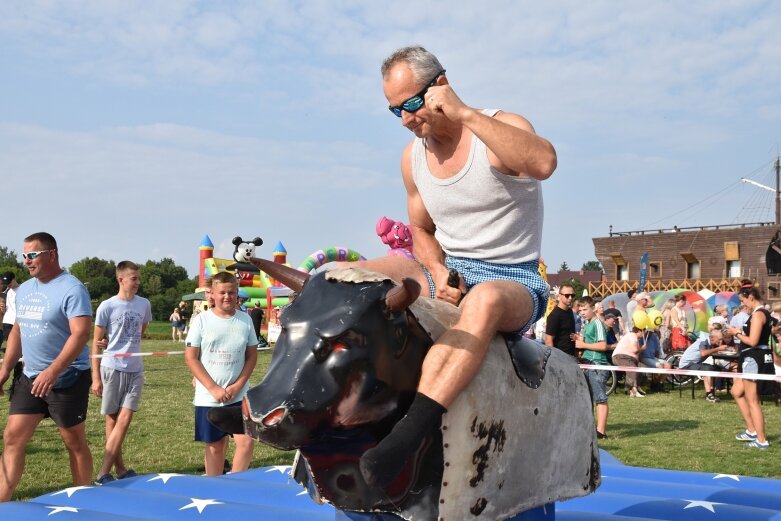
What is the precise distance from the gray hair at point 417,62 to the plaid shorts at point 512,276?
656mm

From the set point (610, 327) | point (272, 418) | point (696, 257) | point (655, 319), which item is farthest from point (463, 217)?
point (696, 257)

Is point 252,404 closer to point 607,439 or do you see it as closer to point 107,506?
point 107,506

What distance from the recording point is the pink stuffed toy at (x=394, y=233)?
7.69 m

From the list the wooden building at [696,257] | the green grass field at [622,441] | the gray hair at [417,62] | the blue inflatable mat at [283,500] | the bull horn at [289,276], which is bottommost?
the green grass field at [622,441]

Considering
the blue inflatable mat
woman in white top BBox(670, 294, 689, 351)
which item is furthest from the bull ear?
woman in white top BBox(670, 294, 689, 351)

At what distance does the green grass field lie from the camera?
737cm

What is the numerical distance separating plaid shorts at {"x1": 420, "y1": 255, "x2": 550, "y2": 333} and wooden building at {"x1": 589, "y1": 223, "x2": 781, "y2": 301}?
34.6m

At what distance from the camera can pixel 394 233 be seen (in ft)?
26.0

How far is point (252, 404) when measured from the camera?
6.44ft

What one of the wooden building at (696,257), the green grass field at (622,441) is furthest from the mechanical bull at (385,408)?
the wooden building at (696,257)

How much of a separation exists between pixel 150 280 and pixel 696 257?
41626 millimetres

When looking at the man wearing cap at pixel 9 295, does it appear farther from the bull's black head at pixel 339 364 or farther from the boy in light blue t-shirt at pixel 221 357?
the bull's black head at pixel 339 364

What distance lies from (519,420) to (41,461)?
631 centimetres

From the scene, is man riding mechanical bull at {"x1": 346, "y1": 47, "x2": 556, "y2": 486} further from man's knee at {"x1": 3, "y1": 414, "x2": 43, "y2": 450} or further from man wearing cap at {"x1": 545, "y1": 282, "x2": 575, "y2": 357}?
man wearing cap at {"x1": 545, "y1": 282, "x2": 575, "y2": 357}
